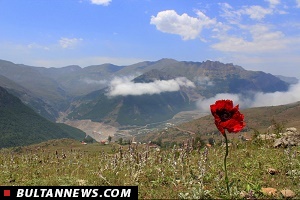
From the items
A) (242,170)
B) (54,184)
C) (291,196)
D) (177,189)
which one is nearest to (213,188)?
(177,189)

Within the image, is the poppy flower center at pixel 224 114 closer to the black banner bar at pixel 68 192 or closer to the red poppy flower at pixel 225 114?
the red poppy flower at pixel 225 114

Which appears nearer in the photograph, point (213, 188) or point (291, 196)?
point (291, 196)

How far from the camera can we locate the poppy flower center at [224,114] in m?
6.67

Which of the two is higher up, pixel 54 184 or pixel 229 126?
pixel 229 126

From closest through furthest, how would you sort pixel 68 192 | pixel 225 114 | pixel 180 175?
pixel 225 114
pixel 68 192
pixel 180 175

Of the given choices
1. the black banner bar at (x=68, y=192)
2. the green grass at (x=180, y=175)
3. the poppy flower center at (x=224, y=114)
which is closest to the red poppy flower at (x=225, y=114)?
the poppy flower center at (x=224, y=114)

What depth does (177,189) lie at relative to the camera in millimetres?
8516

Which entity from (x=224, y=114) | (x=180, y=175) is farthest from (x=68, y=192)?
(x=224, y=114)

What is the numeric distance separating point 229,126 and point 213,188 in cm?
284

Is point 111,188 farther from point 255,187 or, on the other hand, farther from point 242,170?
point 242,170

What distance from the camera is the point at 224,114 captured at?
670 cm

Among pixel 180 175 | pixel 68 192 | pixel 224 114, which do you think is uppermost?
pixel 224 114

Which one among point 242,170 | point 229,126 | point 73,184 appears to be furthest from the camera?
point 242,170

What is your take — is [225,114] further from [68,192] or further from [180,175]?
[68,192]
